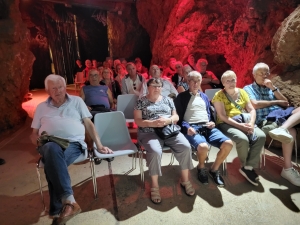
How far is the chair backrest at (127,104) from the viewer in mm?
3666

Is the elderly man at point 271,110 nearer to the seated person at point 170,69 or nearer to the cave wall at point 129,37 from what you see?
the seated person at point 170,69

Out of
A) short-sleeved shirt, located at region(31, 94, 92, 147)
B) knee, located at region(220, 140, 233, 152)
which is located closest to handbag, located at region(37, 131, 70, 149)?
short-sleeved shirt, located at region(31, 94, 92, 147)

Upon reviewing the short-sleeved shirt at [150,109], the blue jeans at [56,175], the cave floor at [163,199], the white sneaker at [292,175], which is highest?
the short-sleeved shirt at [150,109]

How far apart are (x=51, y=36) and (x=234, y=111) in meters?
11.8

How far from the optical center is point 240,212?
215cm

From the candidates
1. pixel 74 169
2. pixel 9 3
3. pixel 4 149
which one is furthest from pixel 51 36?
pixel 74 169

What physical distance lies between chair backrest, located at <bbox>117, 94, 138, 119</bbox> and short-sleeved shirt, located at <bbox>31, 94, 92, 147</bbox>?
4.33ft

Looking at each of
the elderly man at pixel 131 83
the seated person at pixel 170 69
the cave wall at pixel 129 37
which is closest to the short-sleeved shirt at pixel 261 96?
the elderly man at pixel 131 83

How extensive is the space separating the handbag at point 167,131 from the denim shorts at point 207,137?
24cm

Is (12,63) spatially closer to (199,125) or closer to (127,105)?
(127,105)

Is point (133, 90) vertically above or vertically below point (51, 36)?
below

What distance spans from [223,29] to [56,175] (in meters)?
5.92

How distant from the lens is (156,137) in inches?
100

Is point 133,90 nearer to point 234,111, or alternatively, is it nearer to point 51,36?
point 234,111
